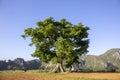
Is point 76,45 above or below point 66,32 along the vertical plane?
below

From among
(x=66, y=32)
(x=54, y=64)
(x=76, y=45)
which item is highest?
(x=66, y=32)

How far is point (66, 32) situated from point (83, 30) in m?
3.64

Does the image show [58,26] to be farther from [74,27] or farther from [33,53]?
[33,53]

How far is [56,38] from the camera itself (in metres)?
51.4

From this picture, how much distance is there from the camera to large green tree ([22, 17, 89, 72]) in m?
48.7

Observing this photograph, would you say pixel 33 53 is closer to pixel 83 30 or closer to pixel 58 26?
pixel 58 26

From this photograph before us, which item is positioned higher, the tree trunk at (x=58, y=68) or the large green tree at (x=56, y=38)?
the large green tree at (x=56, y=38)

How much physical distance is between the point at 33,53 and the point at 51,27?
22.7 ft

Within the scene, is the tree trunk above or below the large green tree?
below

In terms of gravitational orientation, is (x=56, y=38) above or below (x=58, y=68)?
above

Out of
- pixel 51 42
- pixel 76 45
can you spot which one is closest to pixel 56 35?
pixel 51 42

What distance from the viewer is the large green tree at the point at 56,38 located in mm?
48688

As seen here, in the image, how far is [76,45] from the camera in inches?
1887

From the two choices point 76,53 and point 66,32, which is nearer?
point 76,53
